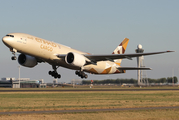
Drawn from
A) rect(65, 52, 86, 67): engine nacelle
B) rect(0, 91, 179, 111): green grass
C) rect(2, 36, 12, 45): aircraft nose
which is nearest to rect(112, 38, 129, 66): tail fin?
rect(65, 52, 86, 67): engine nacelle

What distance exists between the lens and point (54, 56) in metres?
41.2

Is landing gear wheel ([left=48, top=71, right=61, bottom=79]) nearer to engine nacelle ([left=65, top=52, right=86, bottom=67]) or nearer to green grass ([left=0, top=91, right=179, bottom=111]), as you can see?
engine nacelle ([left=65, top=52, right=86, bottom=67])

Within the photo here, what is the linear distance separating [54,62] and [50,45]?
11.5 ft

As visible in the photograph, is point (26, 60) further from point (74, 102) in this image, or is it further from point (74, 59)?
point (74, 102)

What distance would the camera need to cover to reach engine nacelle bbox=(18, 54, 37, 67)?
44.5m

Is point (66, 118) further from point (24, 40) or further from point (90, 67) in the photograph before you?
point (90, 67)

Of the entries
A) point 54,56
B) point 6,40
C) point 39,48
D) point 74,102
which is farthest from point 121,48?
point 6,40

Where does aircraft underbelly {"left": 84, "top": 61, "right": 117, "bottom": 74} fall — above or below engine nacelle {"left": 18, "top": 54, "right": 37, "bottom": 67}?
below

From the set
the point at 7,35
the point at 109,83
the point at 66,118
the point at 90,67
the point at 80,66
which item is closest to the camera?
the point at 66,118

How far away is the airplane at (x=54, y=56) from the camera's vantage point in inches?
1430

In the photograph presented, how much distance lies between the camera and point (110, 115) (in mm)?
21125

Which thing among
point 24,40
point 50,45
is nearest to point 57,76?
point 50,45

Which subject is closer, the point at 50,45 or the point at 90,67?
the point at 50,45

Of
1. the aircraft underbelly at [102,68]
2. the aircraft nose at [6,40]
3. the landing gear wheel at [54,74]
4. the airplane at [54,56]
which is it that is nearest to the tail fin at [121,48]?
the aircraft underbelly at [102,68]
